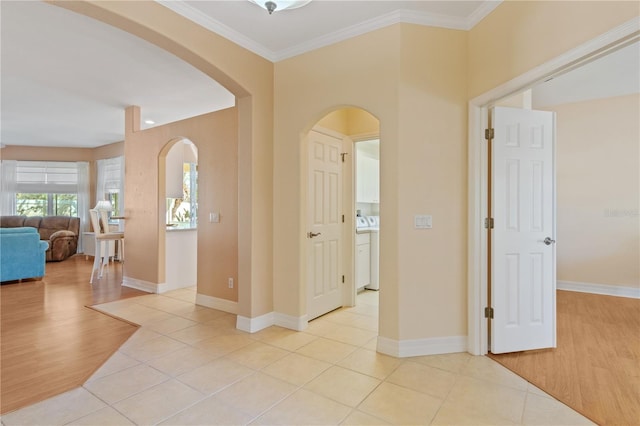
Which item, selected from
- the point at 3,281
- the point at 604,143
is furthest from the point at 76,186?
the point at 604,143

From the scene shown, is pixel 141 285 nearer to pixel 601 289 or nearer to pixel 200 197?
pixel 200 197

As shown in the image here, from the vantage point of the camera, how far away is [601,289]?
4.73 m

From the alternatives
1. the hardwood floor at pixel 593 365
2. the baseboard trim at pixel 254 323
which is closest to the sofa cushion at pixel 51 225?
the baseboard trim at pixel 254 323

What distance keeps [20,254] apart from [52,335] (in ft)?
9.83

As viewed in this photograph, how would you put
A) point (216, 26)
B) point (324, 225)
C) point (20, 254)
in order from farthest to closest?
point (20, 254)
point (324, 225)
point (216, 26)

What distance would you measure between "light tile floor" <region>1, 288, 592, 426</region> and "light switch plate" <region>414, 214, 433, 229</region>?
107 centimetres

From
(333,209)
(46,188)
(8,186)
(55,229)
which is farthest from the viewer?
(46,188)

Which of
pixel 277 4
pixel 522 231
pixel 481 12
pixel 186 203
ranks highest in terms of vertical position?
pixel 481 12

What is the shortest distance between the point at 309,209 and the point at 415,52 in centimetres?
178

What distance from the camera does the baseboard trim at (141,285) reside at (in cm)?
472

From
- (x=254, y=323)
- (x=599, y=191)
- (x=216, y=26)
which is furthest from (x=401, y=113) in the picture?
(x=599, y=191)

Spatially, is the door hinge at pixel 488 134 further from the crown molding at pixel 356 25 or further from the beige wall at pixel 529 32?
the crown molding at pixel 356 25

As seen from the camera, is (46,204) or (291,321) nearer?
(291,321)

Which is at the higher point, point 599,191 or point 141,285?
point 599,191
